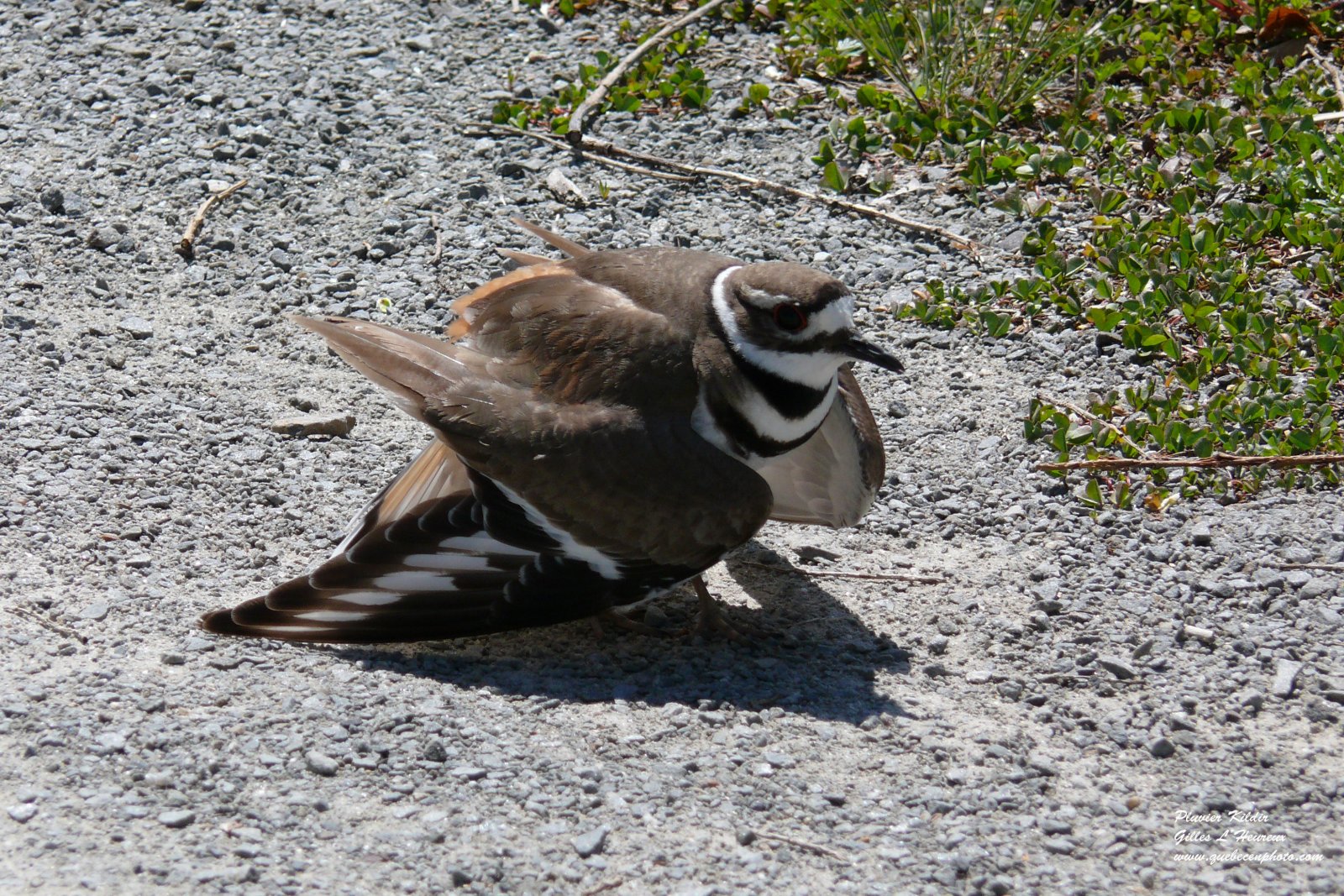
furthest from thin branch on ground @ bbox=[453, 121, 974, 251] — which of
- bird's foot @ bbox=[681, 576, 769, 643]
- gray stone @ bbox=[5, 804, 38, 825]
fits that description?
gray stone @ bbox=[5, 804, 38, 825]

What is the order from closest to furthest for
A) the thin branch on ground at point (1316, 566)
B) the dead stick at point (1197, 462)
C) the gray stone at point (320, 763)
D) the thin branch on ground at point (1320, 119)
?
the gray stone at point (320, 763), the thin branch on ground at point (1316, 566), the dead stick at point (1197, 462), the thin branch on ground at point (1320, 119)

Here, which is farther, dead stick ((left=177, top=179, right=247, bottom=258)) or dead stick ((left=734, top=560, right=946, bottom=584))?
dead stick ((left=177, top=179, right=247, bottom=258))

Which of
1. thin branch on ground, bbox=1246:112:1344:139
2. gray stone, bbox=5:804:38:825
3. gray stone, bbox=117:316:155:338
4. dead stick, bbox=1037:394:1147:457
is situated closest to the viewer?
gray stone, bbox=5:804:38:825

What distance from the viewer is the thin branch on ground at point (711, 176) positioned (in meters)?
6.13

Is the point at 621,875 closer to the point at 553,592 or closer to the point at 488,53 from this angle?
the point at 553,592

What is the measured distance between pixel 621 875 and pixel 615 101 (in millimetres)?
4455

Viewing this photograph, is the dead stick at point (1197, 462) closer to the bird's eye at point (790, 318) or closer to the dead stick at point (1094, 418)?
the dead stick at point (1094, 418)

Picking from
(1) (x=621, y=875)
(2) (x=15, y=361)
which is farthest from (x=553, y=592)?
(2) (x=15, y=361)

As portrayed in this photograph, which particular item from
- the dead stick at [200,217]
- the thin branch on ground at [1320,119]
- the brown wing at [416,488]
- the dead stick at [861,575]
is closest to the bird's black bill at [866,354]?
the dead stick at [861,575]

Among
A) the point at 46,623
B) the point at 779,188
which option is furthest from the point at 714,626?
the point at 779,188

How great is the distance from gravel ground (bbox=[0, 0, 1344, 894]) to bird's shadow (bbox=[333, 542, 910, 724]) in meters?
0.02

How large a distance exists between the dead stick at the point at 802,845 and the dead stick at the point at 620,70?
4.04 m

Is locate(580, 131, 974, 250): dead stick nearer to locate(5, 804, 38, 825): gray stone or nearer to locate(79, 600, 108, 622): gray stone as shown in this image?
locate(79, 600, 108, 622): gray stone

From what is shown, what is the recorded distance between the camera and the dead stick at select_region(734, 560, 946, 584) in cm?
460
